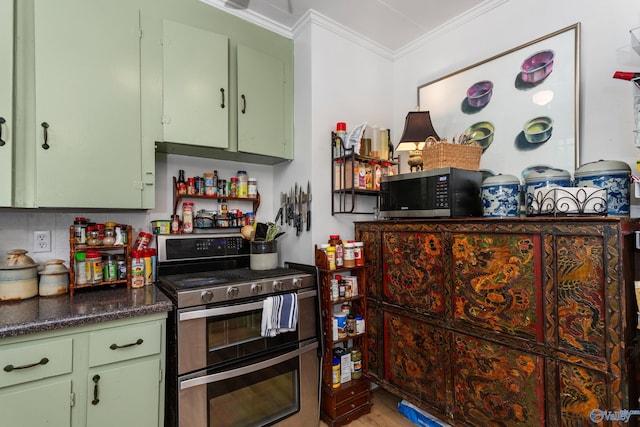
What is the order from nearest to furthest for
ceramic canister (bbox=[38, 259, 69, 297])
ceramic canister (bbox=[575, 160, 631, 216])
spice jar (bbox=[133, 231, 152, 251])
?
ceramic canister (bbox=[575, 160, 631, 216]) < ceramic canister (bbox=[38, 259, 69, 297]) < spice jar (bbox=[133, 231, 152, 251])

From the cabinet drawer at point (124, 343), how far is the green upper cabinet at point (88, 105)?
0.67 metres

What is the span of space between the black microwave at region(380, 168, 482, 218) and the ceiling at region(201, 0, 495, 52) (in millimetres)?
1204

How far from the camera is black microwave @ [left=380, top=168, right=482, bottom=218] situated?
1.74 m

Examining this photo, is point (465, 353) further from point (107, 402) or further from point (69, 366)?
point (69, 366)

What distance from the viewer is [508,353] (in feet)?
4.91

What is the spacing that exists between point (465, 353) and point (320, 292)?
88cm

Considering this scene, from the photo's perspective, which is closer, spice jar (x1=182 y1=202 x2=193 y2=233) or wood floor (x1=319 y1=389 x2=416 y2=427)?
wood floor (x1=319 y1=389 x2=416 y2=427)

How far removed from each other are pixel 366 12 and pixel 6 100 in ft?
7.01

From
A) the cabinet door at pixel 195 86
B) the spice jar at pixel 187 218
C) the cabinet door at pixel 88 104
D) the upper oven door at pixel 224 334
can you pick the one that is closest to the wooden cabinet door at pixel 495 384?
the upper oven door at pixel 224 334

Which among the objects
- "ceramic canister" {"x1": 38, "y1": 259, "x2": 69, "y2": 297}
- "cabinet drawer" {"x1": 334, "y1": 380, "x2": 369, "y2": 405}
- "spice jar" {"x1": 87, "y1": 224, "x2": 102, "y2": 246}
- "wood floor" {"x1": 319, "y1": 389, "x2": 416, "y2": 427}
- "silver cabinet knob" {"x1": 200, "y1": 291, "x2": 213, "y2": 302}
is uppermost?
"spice jar" {"x1": 87, "y1": 224, "x2": 102, "y2": 246}

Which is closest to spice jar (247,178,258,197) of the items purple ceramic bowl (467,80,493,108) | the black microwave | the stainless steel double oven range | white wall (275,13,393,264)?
white wall (275,13,393,264)

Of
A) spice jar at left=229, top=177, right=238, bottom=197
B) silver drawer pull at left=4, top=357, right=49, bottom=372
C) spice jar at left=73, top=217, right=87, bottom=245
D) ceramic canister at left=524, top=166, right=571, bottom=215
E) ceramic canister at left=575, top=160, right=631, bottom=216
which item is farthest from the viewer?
spice jar at left=229, top=177, right=238, bottom=197

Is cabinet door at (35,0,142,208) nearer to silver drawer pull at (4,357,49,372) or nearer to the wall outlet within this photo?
the wall outlet

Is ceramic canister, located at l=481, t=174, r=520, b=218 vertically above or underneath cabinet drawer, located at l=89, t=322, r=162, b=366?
above
